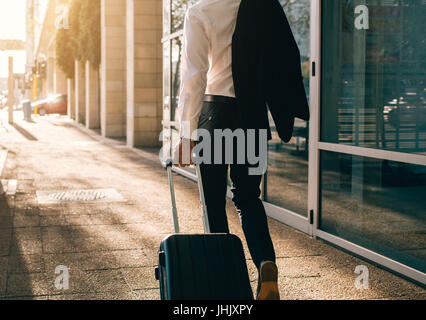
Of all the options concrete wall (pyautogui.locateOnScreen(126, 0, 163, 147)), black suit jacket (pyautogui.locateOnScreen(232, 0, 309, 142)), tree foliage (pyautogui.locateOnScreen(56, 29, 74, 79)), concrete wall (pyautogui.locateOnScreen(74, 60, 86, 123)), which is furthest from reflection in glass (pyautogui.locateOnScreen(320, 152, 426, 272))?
tree foliage (pyautogui.locateOnScreen(56, 29, 74, 79))

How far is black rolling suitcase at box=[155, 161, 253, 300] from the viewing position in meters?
2.86

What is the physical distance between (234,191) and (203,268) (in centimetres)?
68

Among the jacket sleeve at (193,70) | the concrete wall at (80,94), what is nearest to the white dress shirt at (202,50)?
the jacket sleeve at (193,70)

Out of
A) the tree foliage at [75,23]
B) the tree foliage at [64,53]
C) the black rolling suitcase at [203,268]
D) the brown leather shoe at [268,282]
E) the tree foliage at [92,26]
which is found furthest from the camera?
the tree foliage at [64,53]

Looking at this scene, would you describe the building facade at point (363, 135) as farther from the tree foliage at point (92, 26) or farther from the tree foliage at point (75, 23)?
the tree foliage at point (75, 23)

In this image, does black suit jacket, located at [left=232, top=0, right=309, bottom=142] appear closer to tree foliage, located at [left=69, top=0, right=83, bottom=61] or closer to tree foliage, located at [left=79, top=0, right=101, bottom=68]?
tree foliage, located at [left=79, top=0, right=101, bottom=68]

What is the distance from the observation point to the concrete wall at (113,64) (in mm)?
18688

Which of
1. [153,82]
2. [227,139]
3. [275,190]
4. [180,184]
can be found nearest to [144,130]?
[153,82]

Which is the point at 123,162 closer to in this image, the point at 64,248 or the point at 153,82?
the point at 153,82

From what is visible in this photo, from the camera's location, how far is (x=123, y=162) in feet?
40.6

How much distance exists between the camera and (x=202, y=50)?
3297 mm

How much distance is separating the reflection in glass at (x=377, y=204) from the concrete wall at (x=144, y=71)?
10.6m

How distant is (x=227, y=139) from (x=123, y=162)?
9238mm

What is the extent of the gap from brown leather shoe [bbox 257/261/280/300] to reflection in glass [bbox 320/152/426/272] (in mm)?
1452
